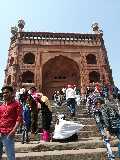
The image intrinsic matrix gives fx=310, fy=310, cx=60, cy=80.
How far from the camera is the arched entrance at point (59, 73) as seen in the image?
32.8 metres

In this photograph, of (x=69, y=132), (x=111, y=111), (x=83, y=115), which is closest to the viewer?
(x=111, y=111)

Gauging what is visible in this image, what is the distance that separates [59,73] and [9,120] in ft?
92.2

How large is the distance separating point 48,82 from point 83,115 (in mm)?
19259

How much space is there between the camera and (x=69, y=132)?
9195 mm

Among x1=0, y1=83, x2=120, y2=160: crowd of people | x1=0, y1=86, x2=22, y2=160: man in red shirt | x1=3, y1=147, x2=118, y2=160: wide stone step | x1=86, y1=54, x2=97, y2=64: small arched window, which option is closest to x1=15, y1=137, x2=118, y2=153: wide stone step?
x1=0, y1=83, x2=120, y2=160: crowd of people

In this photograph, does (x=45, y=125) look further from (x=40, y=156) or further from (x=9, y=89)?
(x=9, y=89)

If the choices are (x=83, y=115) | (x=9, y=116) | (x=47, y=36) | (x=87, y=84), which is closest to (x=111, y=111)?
(x=9, y=116)

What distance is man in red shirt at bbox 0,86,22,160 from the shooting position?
576 cm

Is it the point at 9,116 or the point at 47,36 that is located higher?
the point at 47,36

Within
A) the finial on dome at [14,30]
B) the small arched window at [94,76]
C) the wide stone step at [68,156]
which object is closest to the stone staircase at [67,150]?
the wide stone step at [68,156]

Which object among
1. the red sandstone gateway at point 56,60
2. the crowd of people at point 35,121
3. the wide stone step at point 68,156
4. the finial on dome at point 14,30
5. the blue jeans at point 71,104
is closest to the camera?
the crowd of people at point 35,121

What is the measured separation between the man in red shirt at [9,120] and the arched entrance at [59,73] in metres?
26.2

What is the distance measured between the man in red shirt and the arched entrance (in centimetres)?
2625

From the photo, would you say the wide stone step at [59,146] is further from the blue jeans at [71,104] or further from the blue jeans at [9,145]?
the blue jeans at [71,104]
